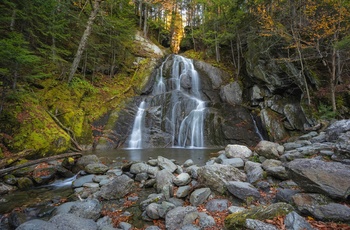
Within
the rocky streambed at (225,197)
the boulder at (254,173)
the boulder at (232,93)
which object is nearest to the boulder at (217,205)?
the rocky streambed at (225,197)

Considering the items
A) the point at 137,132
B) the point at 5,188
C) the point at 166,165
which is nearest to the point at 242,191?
the point at 166,165

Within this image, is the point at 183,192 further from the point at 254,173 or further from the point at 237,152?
the point at 237,152

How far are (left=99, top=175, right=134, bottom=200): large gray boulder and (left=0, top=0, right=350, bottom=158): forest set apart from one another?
4422 millimetres

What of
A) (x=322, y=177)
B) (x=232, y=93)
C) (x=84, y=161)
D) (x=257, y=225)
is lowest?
(x=84, y=161)

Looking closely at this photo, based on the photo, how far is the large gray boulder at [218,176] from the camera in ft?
13.9

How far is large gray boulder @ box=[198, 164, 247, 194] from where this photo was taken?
13.9 ft

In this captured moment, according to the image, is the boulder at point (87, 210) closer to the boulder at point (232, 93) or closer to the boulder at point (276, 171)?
the boulder at point (276, 171)

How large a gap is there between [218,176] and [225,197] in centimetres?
49

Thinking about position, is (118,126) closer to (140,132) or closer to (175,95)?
(140,132)

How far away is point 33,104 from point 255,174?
9928mm

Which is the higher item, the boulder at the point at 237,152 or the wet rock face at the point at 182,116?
the wet rock face at the point at 182,116

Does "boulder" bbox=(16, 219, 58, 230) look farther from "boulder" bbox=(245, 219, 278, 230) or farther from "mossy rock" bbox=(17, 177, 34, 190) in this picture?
"mossy rock" bbox=(17, 177, 34, 190)

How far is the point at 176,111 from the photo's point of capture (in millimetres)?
14234

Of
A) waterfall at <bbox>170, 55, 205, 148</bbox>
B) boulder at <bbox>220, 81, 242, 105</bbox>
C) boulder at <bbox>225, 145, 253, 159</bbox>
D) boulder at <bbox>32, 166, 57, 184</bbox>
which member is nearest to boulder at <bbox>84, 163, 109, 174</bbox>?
boulder at <bbox>32, 166, 57, 184</bbox>
